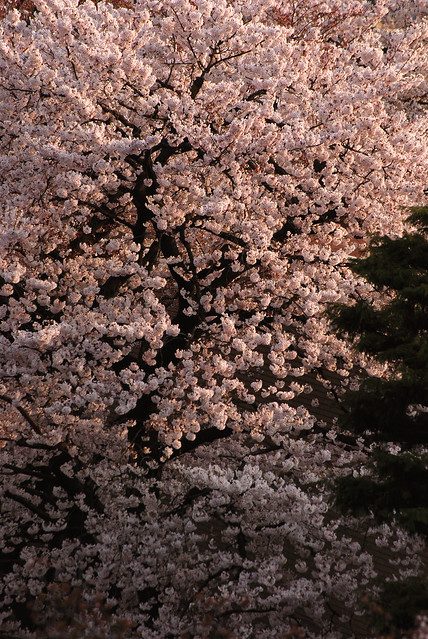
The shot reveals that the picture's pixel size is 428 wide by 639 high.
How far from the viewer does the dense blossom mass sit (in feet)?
33.3

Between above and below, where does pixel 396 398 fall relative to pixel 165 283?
below

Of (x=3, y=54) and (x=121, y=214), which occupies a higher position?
(x=3, y=54)

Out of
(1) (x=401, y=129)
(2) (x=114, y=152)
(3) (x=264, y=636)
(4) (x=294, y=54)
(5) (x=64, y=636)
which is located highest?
(4) (x=294, y=54)

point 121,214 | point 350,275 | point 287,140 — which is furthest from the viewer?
point 121,214

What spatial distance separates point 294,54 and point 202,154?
247cm

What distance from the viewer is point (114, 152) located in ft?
33.9

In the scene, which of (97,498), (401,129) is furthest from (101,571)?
(401,129)

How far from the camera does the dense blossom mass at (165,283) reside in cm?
1016

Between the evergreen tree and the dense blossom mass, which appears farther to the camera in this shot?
the dense blossom mass

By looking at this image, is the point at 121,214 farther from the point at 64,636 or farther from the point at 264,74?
the point at 64,636

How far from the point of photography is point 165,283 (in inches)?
428

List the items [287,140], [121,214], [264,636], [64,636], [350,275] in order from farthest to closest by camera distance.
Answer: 1. [121,214]
2. [350,275]
3. [287,140]
4. [264,636]
5. [64,636]

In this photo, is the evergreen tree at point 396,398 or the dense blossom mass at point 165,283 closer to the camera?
the evergreen tree at point 396,398

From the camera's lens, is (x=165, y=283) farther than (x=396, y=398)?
Yes
